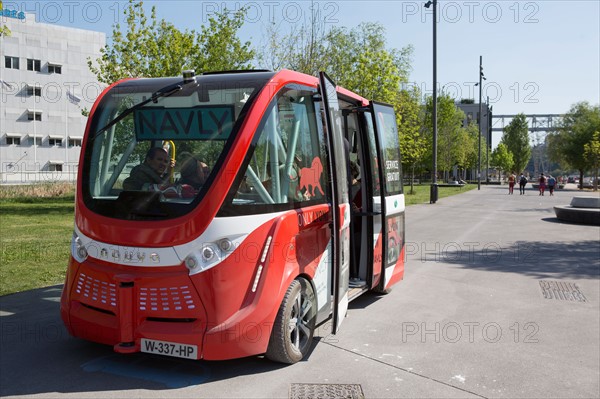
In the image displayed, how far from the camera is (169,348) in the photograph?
443 centimetres

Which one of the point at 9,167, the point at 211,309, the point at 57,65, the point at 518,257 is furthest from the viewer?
the point at 57,65

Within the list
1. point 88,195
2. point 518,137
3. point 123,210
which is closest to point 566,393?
point 123,210

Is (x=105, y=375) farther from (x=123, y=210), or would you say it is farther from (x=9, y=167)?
(x=9, y=167)

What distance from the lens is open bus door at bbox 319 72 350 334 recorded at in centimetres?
495

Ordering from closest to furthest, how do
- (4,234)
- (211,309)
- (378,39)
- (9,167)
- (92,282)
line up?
1. (211,309)
2. (92,282)
3. (4,234)
4. (378,39)
5. (9,167)

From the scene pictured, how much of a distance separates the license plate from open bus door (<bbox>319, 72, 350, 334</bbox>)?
136 centimetres

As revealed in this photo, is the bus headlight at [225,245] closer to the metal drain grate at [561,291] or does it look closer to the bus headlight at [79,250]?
the bus headlight at [79,250]

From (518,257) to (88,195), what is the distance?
30.0 ft

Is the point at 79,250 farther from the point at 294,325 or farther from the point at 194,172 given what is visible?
the point at 294,325

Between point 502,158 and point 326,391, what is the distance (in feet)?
327

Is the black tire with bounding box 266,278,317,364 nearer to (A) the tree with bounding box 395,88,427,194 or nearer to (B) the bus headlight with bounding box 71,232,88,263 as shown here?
(B) the bus headlight with bounding box 71,232,88,263

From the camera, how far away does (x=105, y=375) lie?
4668 mm

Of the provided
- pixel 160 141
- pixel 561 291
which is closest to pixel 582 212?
pixel 561 291

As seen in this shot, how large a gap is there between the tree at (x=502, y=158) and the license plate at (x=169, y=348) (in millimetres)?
98039
